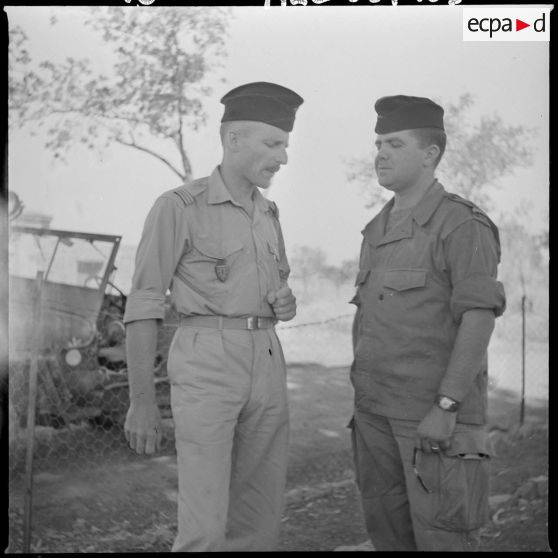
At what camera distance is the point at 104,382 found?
364 centimetres

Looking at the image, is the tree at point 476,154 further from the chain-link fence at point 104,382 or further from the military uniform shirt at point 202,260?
the military uniform shirt at point 202,260

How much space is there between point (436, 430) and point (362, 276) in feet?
2.69

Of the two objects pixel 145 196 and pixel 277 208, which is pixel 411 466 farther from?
pixel 145 196

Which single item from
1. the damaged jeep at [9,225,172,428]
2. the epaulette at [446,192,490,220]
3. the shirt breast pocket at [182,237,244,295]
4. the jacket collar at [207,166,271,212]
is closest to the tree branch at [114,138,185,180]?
the jacket collar at [207,166,271,212]

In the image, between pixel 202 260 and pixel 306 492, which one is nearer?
pixel 202 260

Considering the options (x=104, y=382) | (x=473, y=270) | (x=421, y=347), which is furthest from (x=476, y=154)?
(x=104, y=382)

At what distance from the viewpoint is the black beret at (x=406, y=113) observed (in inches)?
136

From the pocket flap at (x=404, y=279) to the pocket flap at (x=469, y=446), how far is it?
67cm

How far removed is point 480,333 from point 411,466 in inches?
25.6

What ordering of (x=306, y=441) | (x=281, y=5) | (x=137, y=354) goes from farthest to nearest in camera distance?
(x=306, y=441)
(x=281, y=5)
(x=137, y=354)

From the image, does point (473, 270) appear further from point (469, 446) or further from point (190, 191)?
point (190, 191)

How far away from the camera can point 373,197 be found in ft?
11.7
